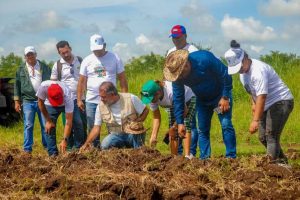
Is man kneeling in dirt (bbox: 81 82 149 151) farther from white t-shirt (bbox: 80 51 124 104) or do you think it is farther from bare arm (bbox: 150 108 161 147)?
white t-shirt (bbox: 80 51 124 104)

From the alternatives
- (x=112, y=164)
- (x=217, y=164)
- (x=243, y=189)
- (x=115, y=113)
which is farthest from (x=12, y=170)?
(x=243, y=189)

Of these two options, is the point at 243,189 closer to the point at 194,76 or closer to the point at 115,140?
the point at 194,76

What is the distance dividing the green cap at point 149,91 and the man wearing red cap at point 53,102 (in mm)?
1339

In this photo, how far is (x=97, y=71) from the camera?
31.6ft

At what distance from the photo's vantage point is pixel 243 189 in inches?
241

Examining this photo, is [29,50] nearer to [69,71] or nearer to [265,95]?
[69,71]

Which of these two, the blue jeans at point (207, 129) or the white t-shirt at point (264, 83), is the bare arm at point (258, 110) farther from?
the blue jeans at point (207, 129)

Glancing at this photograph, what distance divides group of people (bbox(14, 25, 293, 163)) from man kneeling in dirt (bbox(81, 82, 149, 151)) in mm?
13

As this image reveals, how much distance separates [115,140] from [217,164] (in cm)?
201

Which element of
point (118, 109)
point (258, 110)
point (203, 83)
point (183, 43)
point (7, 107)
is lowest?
point (7, 107)

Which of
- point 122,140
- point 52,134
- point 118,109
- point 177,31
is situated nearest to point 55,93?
point 52,134

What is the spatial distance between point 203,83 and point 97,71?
209cm

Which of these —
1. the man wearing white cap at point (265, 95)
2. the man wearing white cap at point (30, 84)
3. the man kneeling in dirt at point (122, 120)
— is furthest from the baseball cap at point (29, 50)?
the man wearing white cap at point (265, 95)

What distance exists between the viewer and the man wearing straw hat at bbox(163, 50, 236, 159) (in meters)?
7.71
